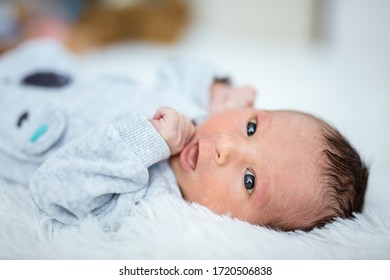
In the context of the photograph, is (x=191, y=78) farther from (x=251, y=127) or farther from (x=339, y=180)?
(x=339, y=180)

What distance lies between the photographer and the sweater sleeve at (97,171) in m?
0.66

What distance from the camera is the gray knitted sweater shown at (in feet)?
2.19

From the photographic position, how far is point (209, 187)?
69 centimetres

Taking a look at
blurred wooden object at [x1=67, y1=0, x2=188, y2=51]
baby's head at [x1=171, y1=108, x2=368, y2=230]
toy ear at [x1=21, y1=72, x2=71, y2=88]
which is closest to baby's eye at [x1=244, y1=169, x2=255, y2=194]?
baby's head at [x1=171, y1=108, x2=368, y2=230]

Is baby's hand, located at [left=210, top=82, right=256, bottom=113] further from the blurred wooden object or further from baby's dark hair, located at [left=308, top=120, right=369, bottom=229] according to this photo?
the blurred wooden object

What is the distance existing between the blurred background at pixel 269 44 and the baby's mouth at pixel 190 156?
338 mm

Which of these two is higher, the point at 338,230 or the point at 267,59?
the point at 267,59

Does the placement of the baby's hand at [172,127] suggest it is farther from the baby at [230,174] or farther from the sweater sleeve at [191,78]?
the sweater sleeve at [191,78]

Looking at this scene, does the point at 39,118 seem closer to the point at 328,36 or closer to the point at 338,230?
the point at 338,230

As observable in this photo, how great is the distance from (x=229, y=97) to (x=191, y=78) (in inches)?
5.2

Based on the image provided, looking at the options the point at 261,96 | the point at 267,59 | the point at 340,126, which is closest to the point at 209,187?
the point at 340,126

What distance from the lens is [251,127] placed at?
735 millimetres

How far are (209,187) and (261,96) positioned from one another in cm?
68

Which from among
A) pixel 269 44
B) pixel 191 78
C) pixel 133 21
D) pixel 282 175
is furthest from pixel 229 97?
pixel 133 21
